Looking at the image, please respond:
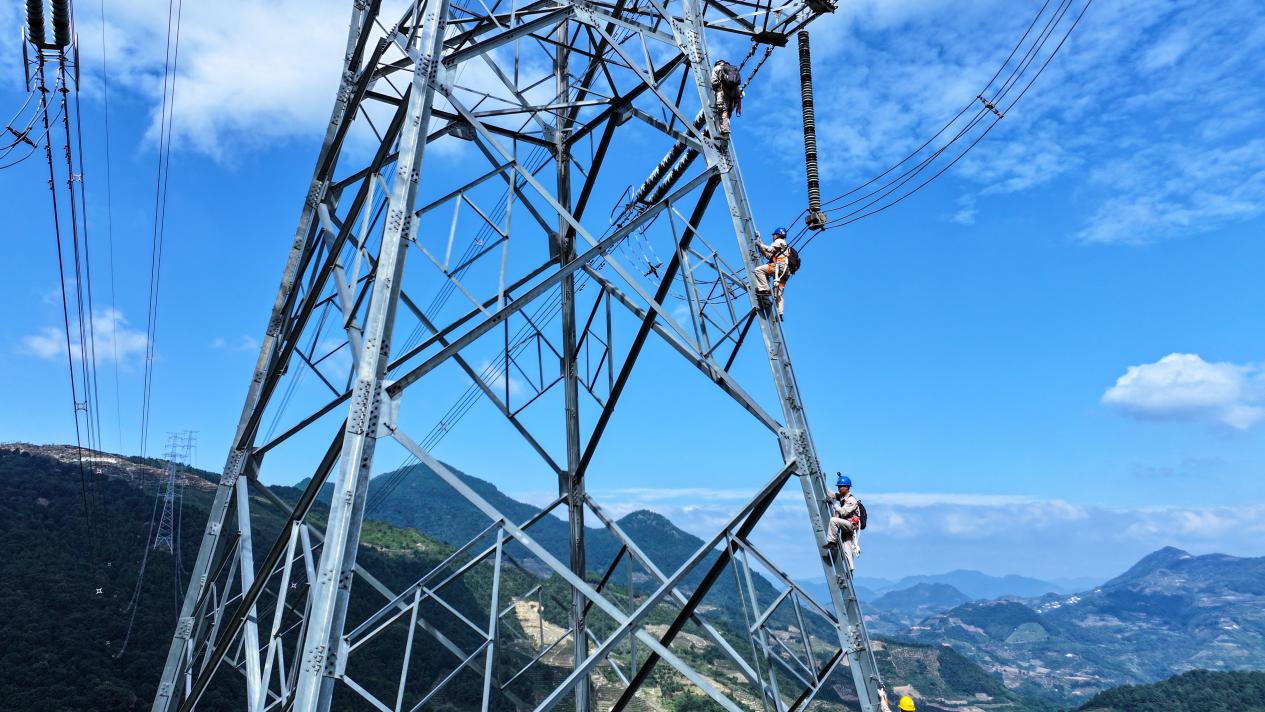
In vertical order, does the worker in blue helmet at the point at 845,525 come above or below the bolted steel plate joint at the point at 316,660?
above

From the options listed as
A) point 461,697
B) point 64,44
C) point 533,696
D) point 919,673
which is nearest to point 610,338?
point 64,44

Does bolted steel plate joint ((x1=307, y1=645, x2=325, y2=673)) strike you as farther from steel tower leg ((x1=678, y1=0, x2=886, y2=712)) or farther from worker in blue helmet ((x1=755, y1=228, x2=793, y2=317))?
worker in blue helmet ((x1=755, y1=228, x2=793, y2=317))

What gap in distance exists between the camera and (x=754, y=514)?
381 inches

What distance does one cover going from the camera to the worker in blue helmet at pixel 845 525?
935 cm

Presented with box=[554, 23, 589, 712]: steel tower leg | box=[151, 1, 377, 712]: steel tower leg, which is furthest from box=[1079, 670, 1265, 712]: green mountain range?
box=[151, 1, 377, 712]: steel tower leg

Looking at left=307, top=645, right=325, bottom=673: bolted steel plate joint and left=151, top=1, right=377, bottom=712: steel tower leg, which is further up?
left=151, top=1, right=377, bottom=712: steel tower leg

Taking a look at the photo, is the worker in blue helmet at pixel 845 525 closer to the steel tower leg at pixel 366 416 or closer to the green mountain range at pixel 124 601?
the steel tower leg at pixel 366 416

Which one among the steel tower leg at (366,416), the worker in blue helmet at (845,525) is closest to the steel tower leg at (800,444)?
the worker in blue helmet at (845,525)

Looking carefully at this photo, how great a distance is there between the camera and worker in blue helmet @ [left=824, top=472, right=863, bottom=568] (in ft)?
30.7

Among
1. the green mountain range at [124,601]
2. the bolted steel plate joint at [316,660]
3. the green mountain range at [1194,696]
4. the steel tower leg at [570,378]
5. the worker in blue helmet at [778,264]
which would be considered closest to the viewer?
the bolted steel plate joint at [316,660]

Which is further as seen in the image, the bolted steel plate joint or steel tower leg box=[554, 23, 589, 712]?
steel tower leg box=[554, 23, 589, 712]

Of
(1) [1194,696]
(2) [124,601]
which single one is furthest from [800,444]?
(1) [1194,696]

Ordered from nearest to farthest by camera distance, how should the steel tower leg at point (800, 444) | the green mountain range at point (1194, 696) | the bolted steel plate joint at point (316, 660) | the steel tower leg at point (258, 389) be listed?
the bolted steel plate joint at point (316, 660), the steel tower leg at point (800, 444), the steel tower leg at point (258, 389), the green mountain range at point (1194, 696)

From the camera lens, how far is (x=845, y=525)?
30.8 ft
